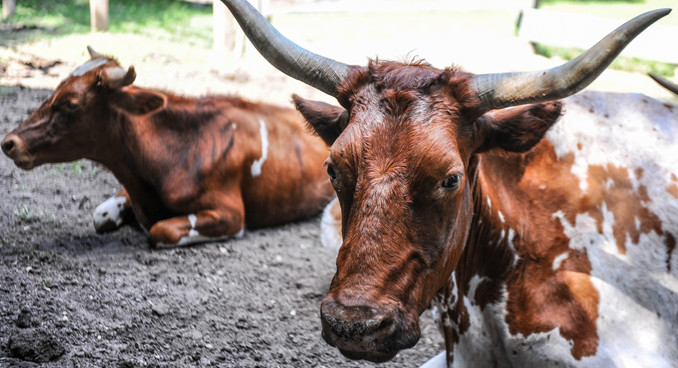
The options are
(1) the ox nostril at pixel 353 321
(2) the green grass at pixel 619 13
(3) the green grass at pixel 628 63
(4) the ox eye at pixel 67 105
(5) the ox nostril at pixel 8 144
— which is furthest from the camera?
(2) the green grass at pixel 619 13

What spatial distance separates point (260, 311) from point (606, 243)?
2308 millimetres

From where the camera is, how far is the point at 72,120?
4535 millimetres

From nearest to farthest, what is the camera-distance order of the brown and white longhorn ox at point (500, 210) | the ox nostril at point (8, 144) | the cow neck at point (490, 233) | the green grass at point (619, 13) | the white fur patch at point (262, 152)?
1. the brown and white longhorn ox at point (500, 210)
2. the cow neck at point (490, 233)
3. the ox nostril at point (8, 144)
4. the white fur patch at point (262, 152)
5. the green grass at point (619, 13)

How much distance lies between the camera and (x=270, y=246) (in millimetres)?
5074

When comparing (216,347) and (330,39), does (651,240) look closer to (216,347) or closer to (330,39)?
(216,347)

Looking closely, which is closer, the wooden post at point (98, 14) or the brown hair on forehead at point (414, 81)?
the brown hair on forehead at point (414, 81)

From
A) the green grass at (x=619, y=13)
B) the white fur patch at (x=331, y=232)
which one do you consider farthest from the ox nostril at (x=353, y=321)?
the green grass at (x=619, y=13)

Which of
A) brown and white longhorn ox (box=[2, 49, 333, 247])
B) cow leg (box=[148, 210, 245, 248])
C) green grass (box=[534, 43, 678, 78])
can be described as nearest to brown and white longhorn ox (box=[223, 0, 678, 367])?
brown and white longhorn ox (box=[2, 49, 333, 247])

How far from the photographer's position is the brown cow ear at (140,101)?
4703mm

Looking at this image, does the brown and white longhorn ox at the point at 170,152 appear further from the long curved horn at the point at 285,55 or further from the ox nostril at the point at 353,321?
the ox nostril at the point at 353,321

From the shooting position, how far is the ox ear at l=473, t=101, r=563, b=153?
7.39 ft

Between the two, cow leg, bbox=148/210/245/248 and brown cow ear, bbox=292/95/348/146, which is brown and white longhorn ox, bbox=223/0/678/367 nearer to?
brown cow ear, bbox=292/95/348/146

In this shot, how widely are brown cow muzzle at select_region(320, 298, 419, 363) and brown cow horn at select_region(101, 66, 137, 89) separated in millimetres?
3339

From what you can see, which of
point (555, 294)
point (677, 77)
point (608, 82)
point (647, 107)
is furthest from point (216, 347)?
point (677, 77)
